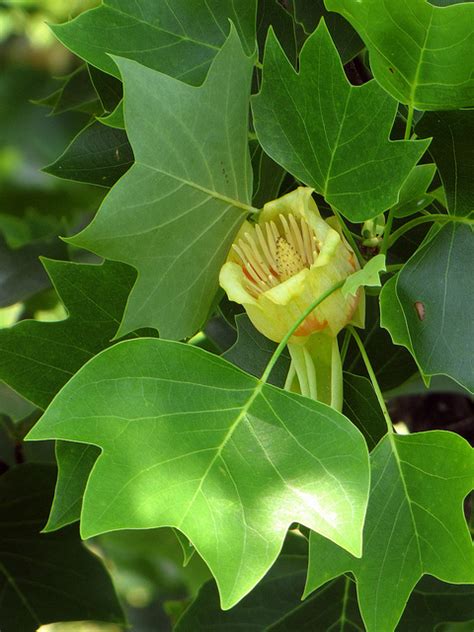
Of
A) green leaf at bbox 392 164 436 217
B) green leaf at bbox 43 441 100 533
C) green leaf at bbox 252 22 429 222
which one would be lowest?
green leaf at bbox 43 441 100 533

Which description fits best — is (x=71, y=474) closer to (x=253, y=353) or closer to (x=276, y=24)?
(x=253, y=353)

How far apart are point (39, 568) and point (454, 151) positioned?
0.63 meters

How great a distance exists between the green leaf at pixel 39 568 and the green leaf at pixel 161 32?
Answer: 19.2 inches

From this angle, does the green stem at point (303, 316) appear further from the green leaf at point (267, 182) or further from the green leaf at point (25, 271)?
the green leaf at point (25, 271)

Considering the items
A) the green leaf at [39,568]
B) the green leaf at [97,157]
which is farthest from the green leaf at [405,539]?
the green leaf at [39,568]

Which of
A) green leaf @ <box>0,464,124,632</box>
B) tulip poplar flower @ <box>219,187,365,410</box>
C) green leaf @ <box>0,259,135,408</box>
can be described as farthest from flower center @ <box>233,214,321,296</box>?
green leaf @ <box>0,464,124,632</box>

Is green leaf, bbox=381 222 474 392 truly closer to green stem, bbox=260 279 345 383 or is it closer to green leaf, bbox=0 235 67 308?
green stem, bbox=260 279 345 383

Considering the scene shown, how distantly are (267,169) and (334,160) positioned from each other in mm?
128

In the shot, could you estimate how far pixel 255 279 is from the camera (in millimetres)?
742

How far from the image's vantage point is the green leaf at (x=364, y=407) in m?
0.77

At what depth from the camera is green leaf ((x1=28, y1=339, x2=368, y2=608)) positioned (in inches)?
25.3

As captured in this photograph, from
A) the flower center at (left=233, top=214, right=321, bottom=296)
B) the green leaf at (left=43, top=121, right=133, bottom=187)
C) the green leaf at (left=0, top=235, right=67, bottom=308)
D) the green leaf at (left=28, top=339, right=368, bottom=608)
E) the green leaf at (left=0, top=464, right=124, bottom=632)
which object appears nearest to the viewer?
the green leaf at (left=28, top=339, right=368, bottom=608)

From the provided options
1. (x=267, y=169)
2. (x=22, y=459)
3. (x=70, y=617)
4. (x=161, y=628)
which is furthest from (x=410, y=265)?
(x=161, y=628)

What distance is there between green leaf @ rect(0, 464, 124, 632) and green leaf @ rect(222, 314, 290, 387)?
1.27 ft
